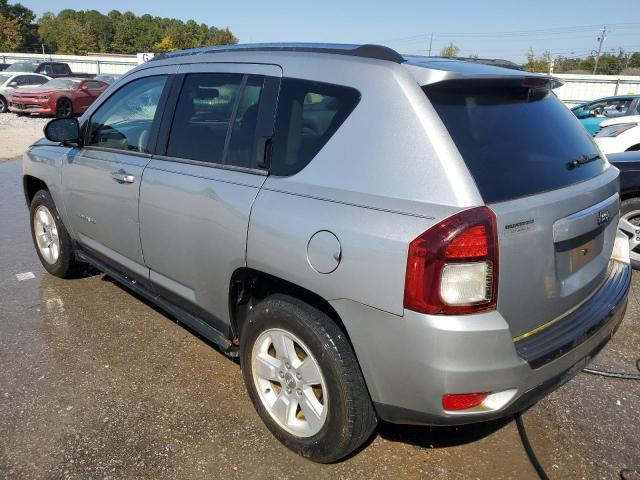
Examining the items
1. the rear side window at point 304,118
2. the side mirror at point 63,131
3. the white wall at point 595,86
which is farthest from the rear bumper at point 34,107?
the white wall at point 595,86

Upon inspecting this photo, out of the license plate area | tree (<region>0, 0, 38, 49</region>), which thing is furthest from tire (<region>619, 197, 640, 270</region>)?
tree (<region>0, 0, 38, 49</region>)

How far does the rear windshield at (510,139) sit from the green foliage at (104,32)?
76.2 metres

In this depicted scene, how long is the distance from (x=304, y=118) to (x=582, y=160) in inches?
52.7

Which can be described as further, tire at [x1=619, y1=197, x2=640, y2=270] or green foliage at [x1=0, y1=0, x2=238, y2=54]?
green foliage at [x1=0, y1=0, x2=238, y2=54]

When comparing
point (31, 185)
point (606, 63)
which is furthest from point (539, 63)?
point (31, 185)

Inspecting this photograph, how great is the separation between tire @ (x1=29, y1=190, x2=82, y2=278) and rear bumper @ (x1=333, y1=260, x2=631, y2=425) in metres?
A: 3.20

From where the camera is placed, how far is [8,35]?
6894 cm

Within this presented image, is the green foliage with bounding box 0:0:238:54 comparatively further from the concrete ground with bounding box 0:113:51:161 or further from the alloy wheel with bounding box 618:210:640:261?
the alloy wheel with bounding box 618:210:640:261

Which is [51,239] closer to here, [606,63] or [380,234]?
[380,234]

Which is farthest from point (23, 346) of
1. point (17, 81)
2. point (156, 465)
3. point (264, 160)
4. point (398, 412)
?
point (17, 81)

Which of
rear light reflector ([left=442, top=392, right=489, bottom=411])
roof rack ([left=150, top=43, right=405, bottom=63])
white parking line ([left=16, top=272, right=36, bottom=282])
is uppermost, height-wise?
roof rack ([left=150, top=43, right=405, bottom=63])

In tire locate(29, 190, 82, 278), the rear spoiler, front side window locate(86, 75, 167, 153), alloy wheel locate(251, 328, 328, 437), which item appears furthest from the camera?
tire locate(29, 190, 82, 278)

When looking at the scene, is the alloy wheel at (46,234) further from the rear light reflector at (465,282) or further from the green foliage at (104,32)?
the green foliage at (104,32)

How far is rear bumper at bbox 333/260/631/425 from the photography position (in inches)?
76.2
